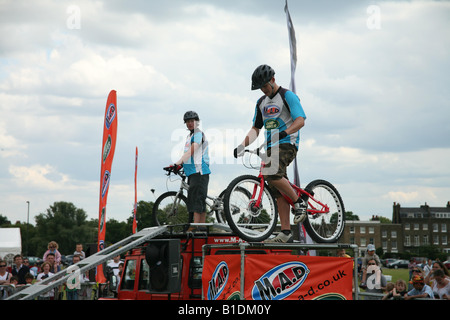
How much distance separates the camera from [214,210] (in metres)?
9.47

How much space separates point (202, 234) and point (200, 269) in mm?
482

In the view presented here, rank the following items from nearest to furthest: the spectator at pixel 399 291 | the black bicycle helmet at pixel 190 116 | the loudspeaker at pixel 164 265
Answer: the loudspeaker at pixel 164 265
the black bicycle helmet at pixel 190 116
the spectator at pixel 399 291

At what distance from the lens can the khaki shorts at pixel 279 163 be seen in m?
7.67

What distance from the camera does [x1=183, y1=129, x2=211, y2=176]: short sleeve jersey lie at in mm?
9250

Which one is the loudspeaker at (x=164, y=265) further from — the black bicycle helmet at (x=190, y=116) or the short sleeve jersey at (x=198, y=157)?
the black bicycle helmet at (x=190, y=116)

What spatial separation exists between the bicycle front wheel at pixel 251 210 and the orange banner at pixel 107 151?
17.9 feet

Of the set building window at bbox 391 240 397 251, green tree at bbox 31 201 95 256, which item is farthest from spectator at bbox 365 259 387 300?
building window at bbox 391 240 397 251

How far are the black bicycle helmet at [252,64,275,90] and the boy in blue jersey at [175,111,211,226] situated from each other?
6.08 ft

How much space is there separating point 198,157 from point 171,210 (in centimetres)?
139

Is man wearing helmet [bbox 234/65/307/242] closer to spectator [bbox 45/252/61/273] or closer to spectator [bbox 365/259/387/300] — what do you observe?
spectator [bbox 365/259/387/300]

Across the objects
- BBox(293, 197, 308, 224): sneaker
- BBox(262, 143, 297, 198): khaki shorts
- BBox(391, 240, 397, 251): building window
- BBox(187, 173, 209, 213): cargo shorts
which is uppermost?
BBox(262, 143, 297, 198): khaki shorts

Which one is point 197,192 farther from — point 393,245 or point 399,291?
point 393,245

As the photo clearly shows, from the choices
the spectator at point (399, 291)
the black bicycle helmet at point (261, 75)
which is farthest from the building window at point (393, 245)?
the black bicycle helmet at point (261, 75)
